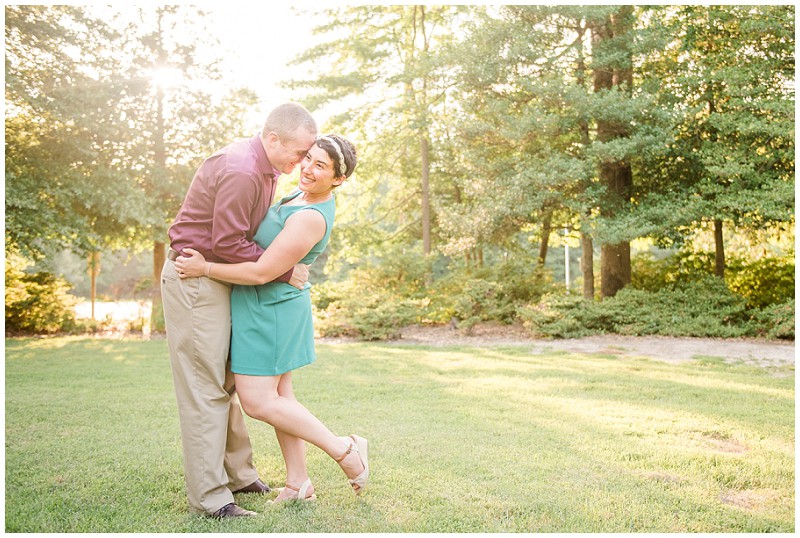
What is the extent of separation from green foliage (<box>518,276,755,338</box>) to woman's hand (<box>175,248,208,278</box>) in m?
9.44

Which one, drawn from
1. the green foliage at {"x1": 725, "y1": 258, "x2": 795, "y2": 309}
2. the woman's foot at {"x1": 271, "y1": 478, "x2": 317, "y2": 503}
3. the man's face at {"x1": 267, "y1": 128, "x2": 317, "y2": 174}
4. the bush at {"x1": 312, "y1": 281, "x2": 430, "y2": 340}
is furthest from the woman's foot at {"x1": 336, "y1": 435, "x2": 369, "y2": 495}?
the green foliage at {"x1": 725, "y1": 258, "x2": 795, "y2": 309}

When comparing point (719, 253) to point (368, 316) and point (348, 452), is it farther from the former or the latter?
point (348, 452)

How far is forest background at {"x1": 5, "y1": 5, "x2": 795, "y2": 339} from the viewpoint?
11.8 metres

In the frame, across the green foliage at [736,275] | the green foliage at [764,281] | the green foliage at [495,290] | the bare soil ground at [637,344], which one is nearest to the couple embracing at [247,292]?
the bare soil ground at [637,344]

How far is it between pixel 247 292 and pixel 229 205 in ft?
1.58

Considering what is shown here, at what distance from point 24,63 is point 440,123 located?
328 inches

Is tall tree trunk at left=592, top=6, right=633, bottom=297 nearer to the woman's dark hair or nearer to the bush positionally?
the bush

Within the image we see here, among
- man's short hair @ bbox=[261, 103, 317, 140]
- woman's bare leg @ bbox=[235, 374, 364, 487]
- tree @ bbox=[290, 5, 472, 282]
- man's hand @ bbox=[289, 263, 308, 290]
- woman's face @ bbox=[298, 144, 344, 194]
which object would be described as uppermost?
tree @ bbox=[290, 5, 472, 282]

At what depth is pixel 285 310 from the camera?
Result: 3297mm

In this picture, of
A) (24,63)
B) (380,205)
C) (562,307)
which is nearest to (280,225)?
(562,307)

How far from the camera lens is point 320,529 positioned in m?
2.98

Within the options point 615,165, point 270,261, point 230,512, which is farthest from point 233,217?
point 615,165

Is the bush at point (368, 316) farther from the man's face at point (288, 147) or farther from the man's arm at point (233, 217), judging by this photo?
the man's arm at point (233, 217)

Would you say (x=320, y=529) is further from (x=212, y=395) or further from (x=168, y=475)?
(x=168, y=475)
